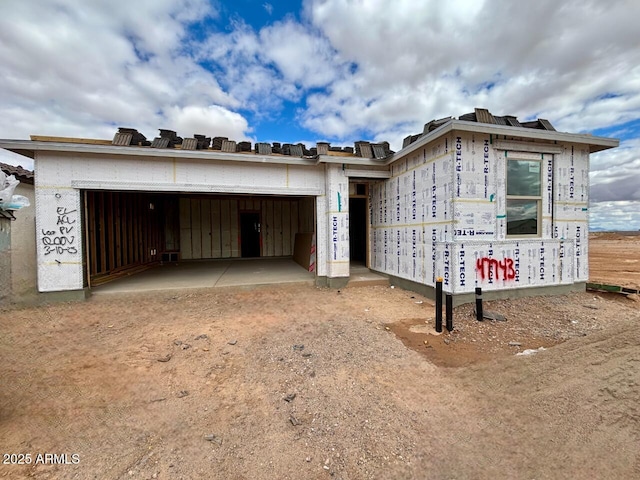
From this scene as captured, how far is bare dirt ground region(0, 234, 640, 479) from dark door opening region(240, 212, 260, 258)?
811cm

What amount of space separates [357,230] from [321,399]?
887 cm

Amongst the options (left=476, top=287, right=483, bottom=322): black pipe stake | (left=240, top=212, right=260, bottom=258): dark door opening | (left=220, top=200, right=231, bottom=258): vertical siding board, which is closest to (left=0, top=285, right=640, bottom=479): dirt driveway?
(left=476, top=287, right=483, bottom=322): black pipe stake

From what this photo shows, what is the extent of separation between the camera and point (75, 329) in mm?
4469

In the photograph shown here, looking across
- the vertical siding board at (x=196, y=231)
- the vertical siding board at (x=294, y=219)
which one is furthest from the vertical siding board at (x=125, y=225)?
A: the vertical siding board at (x=294, y=219)

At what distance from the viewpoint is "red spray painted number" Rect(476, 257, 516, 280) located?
544 centimetres

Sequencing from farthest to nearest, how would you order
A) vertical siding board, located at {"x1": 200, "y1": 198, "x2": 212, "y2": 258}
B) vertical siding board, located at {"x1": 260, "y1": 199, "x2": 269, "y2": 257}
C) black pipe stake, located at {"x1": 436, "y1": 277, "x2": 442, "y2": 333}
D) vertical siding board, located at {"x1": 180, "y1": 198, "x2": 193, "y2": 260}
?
vertical siding board, located at {"x1": 260, "y1": 199, "x2": 269, "y2": 257}, vertical siding board, located at {"x1": 200, "y1": 198, "x2": 212, "y2": 258}, vertical siding board, located at {"x1": 180, "y1": 198, "x2": 193, "y2": 260}, black pipe stake, located at {"x1": 436, "y1": 277, "x2": 442, "y2": 333}

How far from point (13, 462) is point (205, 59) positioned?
11.1 metres

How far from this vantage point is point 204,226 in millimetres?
12102

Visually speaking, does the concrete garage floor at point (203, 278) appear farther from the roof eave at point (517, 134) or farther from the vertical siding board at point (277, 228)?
the roof eave at point (517, 134)

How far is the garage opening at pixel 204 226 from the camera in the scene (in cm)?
920

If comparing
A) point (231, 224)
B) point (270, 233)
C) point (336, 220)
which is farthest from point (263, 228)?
point (336, 220)

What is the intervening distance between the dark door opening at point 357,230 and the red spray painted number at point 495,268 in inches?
207

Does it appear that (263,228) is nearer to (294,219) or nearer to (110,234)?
(294,219)

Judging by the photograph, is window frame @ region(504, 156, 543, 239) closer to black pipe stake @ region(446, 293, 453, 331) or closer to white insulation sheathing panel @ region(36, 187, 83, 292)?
black pipe stake @ region(446, 293, 453, 331)
